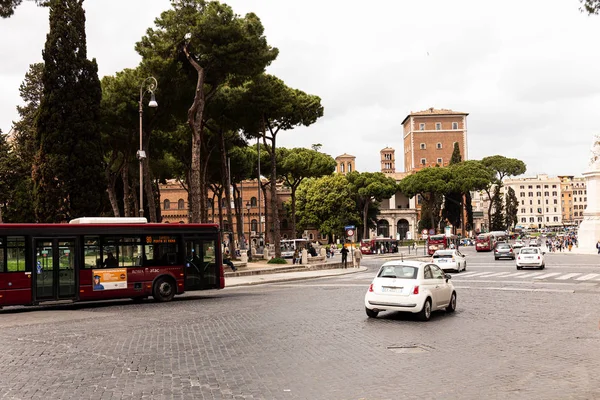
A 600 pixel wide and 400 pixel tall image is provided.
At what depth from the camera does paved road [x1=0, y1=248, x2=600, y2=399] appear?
7.63 meters

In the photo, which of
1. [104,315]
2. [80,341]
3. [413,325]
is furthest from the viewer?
[104,315]

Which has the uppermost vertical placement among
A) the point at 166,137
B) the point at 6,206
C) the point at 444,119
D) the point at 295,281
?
the point at 444,119

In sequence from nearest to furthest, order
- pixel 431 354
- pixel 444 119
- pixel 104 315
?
1. pixel 431 354
2. pixel 104 315
3. pixel 444 119

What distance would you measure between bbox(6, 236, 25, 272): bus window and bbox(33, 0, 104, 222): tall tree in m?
19.5

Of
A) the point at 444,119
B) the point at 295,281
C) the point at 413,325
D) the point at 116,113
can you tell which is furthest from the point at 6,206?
the point at 444,119

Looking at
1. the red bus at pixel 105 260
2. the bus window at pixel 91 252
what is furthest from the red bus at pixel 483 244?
the bus window at pixel 91 252

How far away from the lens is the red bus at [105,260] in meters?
Answer: 16.6

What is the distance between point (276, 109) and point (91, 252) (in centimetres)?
2507

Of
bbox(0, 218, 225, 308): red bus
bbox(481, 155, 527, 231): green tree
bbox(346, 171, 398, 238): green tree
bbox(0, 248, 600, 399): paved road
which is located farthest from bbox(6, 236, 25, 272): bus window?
bbox(481, 155, 527, 231): green tree

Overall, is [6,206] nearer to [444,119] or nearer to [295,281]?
[295,281]

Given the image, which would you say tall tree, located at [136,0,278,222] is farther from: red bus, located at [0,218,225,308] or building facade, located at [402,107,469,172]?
building facade, located at [402,107,469,172]

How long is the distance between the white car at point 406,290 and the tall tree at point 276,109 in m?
25.7

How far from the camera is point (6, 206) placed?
1919 inches

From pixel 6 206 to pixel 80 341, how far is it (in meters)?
42.5
